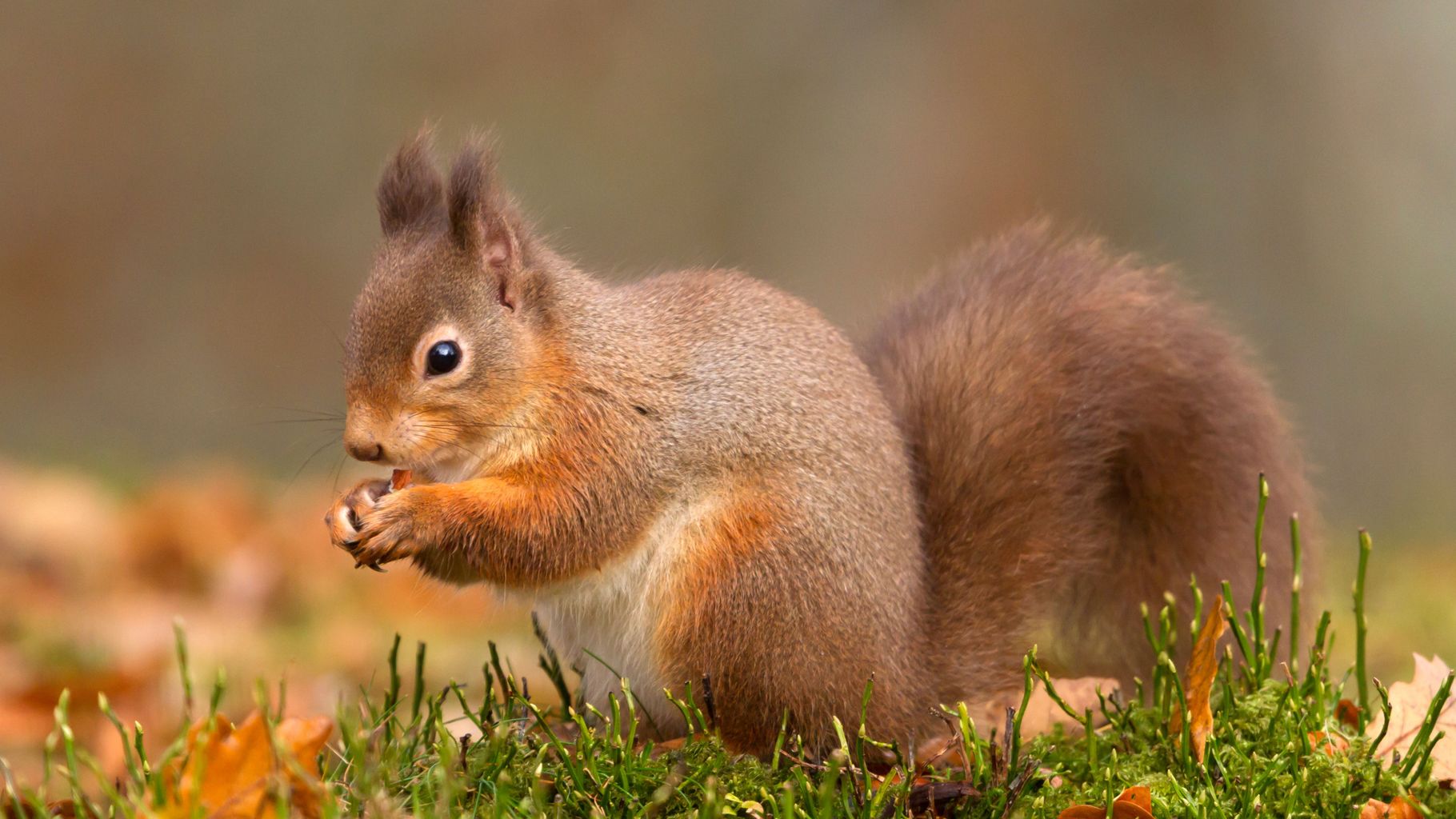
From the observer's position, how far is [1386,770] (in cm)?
134

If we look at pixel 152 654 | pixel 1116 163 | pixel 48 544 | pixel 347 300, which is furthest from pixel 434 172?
pixel 347 300

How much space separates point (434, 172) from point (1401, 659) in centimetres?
198

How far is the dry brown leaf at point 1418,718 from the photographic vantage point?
1.38 meters

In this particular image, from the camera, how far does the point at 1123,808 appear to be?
4.09 feet

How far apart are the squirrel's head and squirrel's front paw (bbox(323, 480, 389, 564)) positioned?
46 mm

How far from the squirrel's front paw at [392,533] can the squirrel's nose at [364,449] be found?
0.08 metres

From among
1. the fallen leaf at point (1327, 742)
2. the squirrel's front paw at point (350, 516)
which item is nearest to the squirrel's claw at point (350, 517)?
the squirrel's front paw at point (350, 516)

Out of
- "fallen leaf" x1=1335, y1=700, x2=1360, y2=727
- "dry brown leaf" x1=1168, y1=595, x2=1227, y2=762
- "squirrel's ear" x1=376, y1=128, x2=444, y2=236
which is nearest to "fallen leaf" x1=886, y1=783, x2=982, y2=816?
"dry brown leaf" x1=1168, y1=595, x2=1227, y2=762

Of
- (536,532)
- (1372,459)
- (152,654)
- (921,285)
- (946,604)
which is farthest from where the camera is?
(1372,459)

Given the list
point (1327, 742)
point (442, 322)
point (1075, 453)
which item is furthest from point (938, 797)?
point (442, 322)

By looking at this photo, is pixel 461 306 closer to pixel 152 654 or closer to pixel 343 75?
pixel 152 654

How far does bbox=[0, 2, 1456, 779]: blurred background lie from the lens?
4.27 metres

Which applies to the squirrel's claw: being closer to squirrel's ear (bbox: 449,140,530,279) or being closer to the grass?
the grass

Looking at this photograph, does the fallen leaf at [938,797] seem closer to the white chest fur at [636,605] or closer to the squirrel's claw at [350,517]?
the white chest fur at [636,605]
